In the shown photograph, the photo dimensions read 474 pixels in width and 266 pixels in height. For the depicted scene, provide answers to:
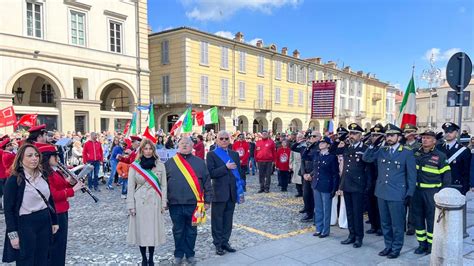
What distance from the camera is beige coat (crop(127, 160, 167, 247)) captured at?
462 centimetres

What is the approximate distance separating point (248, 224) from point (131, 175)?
3244 millimetres

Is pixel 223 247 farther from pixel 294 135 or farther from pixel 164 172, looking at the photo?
pixel 294 135

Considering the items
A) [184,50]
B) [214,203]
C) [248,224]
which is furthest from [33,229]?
[184,50]

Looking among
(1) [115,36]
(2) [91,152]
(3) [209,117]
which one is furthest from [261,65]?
(2) [91,152]

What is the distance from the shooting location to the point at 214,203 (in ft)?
18.3

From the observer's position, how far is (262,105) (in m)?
34.9

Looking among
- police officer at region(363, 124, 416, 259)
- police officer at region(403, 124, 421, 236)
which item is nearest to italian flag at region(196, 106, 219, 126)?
police officer at region(403, 124, 421, 236)

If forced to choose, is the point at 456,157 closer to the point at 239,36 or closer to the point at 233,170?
the point at 233,170

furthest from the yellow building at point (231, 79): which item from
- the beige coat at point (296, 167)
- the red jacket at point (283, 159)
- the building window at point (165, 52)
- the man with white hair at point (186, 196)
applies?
the man with white hair at point (186, 196)

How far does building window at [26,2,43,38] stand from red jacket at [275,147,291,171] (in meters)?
15.4

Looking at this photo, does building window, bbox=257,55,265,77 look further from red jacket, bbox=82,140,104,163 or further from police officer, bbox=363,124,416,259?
police officer, bbox=363,124,416,259

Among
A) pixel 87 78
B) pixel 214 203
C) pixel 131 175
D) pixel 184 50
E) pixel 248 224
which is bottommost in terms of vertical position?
pixel 248 224

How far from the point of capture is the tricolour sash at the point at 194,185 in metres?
5.00

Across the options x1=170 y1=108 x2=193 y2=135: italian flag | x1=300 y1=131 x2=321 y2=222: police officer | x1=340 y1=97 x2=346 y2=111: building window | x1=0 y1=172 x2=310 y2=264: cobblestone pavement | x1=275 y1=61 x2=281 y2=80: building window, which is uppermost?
x1=275 y1=61 x2=281 y2=80: building window
